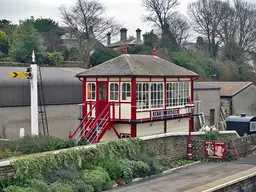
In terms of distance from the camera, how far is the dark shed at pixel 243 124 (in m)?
27.4

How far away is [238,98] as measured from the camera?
37875 mm

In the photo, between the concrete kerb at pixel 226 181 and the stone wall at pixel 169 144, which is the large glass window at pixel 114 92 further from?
the concrete kerb at pixel 226 181

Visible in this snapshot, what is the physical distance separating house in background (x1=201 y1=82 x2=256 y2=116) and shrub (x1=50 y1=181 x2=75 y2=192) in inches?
941

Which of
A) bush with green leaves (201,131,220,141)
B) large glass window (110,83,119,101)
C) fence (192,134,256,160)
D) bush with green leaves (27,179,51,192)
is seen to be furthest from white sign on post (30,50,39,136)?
bush with green leaves (201,131,220,141)

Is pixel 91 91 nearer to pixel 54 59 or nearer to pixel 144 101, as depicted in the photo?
pixel 144 101

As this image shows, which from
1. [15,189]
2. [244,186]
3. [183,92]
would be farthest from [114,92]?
Answer: [15,189]

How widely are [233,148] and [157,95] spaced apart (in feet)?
14.6

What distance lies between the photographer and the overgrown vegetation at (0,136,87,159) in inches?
659

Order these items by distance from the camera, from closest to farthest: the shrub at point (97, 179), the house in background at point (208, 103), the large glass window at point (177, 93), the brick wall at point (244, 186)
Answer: the shrub at point (97, 179), the brick wall at point (244, 186), the large glass window at point (177, 93), the house in background at point (208, 103)

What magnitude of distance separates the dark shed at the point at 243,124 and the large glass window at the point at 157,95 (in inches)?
279

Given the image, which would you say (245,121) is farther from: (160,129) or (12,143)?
(12,143)

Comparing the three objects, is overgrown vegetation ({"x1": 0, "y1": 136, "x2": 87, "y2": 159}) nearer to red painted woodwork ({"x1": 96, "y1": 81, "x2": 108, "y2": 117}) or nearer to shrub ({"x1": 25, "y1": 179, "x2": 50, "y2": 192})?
shrub ({"x1": 25, "y1": 179, "x2": 50, "y2": 192})

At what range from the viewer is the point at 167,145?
71.0 ft

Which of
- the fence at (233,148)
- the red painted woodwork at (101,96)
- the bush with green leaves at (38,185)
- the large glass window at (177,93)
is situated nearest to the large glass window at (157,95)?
the large glass window at (177,93)
